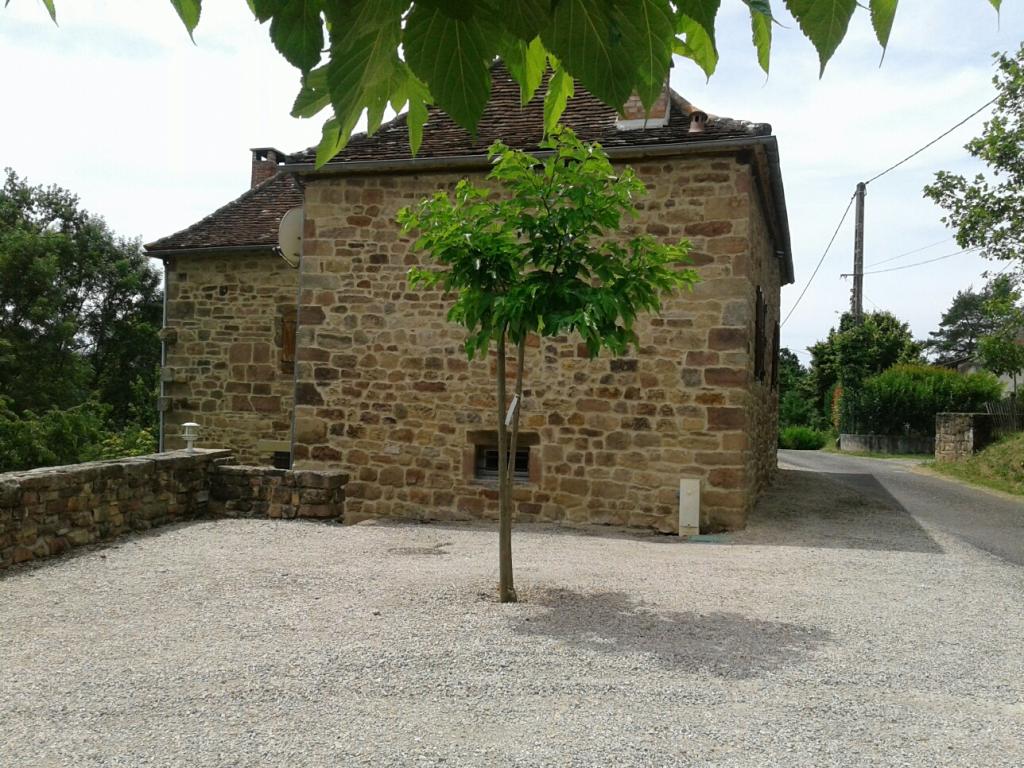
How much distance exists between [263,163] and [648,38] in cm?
1821

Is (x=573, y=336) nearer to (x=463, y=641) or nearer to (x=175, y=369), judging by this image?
(x=463, y=641)

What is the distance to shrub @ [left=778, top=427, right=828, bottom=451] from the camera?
29422 mm

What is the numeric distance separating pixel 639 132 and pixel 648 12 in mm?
8447

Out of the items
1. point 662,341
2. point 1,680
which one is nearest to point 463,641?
point 1,680

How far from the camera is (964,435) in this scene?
1880 centimetres

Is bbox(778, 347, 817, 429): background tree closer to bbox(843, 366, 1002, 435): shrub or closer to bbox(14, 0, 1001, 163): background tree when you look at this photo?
bbox(843, 366, 1002, 435): shrub

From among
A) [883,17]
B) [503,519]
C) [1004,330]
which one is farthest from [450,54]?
[1004,330]

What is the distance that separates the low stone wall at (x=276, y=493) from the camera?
8797mm

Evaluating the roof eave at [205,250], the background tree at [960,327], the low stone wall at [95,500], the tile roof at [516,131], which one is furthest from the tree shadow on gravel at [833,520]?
the background tree at [960,327]

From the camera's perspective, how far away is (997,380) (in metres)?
25.7

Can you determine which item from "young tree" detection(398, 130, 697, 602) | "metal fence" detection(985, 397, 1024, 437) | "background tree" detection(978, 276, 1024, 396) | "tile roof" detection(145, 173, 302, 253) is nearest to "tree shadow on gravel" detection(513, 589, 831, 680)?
"young tree" detection(398, 130, 697, 602)

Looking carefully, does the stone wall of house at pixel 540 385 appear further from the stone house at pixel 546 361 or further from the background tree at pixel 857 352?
the background tree at pixel 857 352

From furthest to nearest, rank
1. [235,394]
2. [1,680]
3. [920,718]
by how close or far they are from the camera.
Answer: [235,394], [1,680], [920,718]

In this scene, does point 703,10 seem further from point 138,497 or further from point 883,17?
point 138,497
